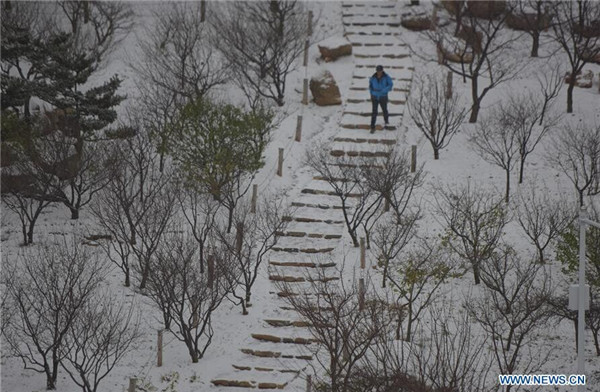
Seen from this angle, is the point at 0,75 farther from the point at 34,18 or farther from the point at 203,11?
the point at 203,11

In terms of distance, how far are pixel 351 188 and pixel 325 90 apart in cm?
823

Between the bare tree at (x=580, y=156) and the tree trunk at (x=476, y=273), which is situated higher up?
the bare tree at (x=580, y=156)

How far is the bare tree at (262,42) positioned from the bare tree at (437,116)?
18.3 feet

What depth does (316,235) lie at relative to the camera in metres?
23.2

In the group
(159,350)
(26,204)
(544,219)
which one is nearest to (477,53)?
(544,219)

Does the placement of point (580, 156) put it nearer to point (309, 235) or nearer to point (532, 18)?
point (309, 235)

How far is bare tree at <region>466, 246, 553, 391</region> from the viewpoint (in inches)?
713

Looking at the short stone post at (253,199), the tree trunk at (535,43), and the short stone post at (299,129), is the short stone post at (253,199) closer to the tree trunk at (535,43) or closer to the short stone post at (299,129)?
the short stone post at (299,129)

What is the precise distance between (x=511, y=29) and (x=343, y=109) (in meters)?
10.6

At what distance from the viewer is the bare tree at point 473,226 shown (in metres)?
20.3

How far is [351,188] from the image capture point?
75.1 feet

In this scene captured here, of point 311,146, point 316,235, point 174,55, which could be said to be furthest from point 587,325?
point 174,55

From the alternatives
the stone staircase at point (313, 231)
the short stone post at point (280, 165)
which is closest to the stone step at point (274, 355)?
the stone staircase at point (313, 231)

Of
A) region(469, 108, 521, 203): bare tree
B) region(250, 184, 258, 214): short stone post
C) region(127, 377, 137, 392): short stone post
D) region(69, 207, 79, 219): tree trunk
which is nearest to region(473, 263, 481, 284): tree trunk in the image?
region(469, 108, 521, 203): bare tree
